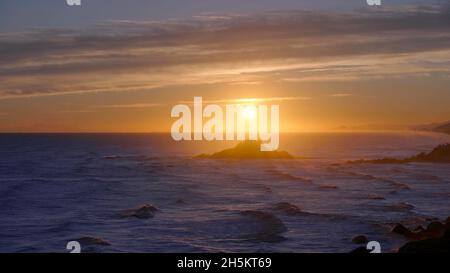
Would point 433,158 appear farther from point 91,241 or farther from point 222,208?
point 91,241

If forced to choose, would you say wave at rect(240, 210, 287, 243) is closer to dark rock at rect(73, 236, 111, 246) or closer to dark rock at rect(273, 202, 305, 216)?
dark rock at rect(273, 202, 305, 216)

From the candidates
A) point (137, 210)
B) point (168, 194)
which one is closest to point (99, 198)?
point (168, 194)

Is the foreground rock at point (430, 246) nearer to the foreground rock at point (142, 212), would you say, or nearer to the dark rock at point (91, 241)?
the dark rock at point (91, 241)

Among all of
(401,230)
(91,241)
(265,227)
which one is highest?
(401,230)

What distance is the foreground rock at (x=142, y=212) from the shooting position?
34625mm

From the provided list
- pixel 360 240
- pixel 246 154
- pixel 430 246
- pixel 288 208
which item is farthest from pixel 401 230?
pixel 246 154

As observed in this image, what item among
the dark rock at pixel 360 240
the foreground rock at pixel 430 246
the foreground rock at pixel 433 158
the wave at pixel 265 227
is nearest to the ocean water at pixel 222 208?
the wave at pixel 265 227

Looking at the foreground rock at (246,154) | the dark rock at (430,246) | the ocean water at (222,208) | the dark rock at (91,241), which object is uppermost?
the dark rock at (430,246)

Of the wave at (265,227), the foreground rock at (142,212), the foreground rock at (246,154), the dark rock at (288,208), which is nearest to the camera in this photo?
the wave at (265,227)

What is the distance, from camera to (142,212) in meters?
35.6

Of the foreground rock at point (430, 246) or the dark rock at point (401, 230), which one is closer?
the foreground rock at point (430, 246)

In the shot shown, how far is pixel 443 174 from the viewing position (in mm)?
60656
